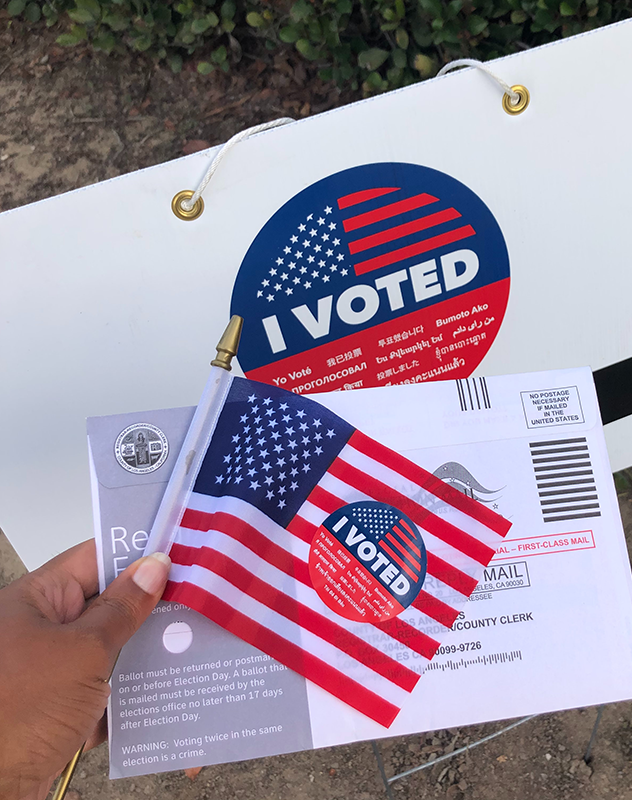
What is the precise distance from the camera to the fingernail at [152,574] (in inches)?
30.6

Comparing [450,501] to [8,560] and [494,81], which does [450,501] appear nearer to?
[494,81]

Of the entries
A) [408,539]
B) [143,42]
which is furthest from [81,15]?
[408,539]

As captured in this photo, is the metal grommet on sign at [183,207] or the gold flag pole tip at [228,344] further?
the metal grommet on sign at [183,207]

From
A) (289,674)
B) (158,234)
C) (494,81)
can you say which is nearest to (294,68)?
(494,81)

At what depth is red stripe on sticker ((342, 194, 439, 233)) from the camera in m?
1.13

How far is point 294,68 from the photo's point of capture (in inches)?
66.2

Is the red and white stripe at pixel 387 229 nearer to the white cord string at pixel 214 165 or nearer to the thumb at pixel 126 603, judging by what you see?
the white cord string at pixel 214 165

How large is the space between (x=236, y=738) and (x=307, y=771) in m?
0.99

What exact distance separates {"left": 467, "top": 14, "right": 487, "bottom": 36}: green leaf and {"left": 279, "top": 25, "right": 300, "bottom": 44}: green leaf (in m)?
0.42

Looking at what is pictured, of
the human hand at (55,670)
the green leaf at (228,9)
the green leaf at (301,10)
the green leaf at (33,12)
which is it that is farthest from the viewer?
the green leaf at (33,12)

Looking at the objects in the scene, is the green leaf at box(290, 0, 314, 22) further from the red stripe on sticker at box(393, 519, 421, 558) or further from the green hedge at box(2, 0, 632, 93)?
the red stripe on sticker at box(393, 519, 421, 558)

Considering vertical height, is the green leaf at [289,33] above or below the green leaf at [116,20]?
below

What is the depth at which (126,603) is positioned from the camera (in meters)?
0.76

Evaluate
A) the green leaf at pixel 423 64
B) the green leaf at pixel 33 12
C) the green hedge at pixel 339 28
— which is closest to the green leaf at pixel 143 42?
the green hedge at pixel 339 28
